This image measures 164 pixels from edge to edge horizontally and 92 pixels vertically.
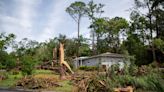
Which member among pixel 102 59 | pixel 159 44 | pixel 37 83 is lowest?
pixel 37 83

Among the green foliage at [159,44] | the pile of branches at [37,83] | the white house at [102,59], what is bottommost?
the pile of branches at [37,83]

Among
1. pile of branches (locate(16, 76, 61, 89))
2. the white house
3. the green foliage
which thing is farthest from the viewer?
the white house

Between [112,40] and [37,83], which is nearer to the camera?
[37,83]

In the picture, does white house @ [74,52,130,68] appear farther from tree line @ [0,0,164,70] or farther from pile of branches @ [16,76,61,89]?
pile of branches @ [16,76,61,89]

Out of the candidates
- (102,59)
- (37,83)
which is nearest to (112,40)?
(102,59)

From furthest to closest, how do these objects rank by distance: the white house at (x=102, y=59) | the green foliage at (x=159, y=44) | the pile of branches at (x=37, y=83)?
the white house at (x=102, y=59)
the green foliage at (x=159, y=44)
the pile of branches at (x=37, y=83)

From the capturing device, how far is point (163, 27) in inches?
2071

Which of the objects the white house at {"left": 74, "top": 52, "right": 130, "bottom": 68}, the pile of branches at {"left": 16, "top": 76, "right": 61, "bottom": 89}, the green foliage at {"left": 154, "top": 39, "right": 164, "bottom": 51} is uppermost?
the green foliage at {"left": 154, "top": 39, "right": 164, "bottom": 51}

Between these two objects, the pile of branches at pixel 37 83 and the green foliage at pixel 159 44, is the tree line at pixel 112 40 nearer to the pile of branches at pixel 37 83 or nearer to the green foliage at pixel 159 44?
the green foliage at pixel 159 44

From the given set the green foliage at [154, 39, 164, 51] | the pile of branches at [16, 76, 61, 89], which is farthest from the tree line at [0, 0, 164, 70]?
the pile of branches at [16, 76, 61, 89]

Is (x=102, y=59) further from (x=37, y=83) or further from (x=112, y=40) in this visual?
(x=37, y=83)

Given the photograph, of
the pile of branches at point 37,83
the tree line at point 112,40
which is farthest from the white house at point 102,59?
the pile of branches at point 37,83

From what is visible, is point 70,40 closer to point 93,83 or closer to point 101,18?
point 101,18

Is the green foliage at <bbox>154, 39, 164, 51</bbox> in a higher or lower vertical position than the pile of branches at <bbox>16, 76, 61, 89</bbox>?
higher
